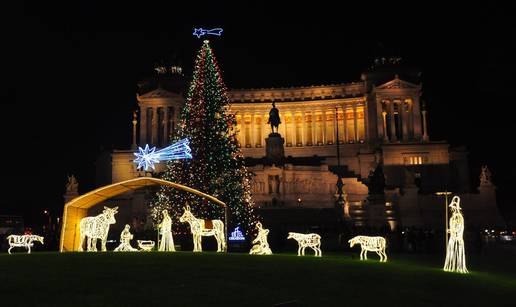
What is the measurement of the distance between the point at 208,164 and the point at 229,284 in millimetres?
27528

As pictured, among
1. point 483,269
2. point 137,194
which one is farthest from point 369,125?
point 483,269

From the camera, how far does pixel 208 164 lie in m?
42.9

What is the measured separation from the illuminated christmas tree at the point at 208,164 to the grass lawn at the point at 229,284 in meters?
18.8

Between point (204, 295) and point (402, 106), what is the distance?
84.7 metres

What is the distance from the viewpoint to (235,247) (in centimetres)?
3562

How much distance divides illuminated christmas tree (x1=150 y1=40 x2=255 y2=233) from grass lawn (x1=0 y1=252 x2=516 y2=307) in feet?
61.7

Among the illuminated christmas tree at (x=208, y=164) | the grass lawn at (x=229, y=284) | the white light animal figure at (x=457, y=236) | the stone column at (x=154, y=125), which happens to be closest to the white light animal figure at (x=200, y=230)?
the grass lawn at (x=229, y=284)

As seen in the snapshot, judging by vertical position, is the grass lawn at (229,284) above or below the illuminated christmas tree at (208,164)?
below

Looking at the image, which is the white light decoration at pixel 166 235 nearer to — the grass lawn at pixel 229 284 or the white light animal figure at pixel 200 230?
the white light animal figure at pixel 200 230

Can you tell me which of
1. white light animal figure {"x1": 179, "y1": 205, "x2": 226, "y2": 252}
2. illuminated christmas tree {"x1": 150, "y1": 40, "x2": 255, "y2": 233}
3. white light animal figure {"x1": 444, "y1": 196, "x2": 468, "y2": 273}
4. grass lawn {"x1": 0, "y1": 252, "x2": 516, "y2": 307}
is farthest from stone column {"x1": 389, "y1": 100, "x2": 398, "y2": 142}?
grass lawn {"x1": 0, "y1": 252, "x2": 516, "y2": 307}

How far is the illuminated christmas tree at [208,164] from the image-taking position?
1635 inches

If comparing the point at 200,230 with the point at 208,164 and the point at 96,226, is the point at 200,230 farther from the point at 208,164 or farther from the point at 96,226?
the point at 208,164

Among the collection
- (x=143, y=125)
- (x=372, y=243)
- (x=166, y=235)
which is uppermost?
(x=143, y=125)

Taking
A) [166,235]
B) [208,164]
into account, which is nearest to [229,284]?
[166,235]
